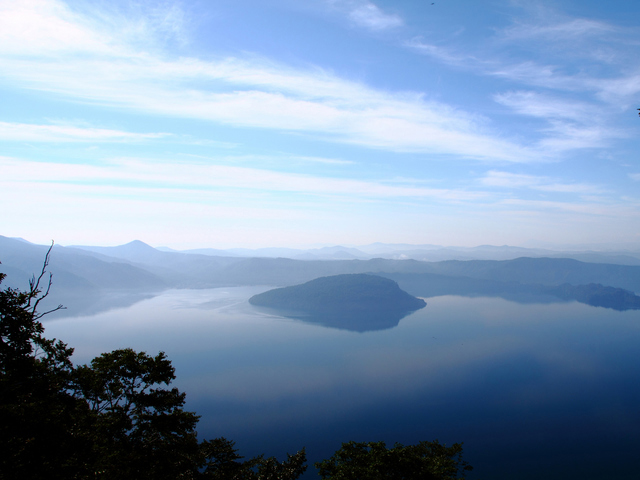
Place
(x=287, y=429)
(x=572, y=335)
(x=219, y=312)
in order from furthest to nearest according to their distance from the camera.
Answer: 1. (x=219, y=312)
2. (x=572, y=335)
3. (x=287, y=429)

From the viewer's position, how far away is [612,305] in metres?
183

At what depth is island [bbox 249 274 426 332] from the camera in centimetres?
14812

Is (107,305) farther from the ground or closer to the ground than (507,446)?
closer to the ground

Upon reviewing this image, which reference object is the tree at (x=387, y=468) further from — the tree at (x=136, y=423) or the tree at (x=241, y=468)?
the tree at (x=136, y=423)

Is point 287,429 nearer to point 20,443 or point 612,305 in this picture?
point 20,443

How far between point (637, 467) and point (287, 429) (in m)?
41.0

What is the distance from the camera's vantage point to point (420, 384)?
2566 inches

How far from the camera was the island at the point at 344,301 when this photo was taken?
148125mm

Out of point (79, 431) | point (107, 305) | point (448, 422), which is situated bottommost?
point (107, 305)

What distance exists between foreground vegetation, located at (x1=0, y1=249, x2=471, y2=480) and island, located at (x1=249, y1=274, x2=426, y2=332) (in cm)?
12208

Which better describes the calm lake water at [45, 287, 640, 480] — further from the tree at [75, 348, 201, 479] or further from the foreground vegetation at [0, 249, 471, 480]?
the tree at [75, 348, 201, 479]

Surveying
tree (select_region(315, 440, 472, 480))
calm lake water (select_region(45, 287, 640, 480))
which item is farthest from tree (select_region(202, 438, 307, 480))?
calm lake water (select_region(45, 287, 640, 480))

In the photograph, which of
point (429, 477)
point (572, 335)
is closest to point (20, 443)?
point (429, 477)

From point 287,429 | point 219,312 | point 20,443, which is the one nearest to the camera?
point 20,443
